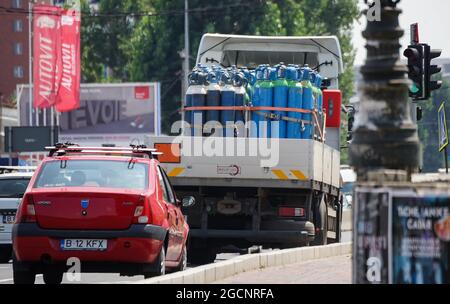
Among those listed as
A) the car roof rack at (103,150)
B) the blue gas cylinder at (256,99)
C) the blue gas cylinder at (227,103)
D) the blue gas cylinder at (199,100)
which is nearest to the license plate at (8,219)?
the blue gas cylinder at (199,100)

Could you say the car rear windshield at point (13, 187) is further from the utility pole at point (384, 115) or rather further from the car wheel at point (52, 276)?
the utility pole at point (384, 115)

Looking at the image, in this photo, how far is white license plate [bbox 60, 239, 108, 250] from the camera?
48.6ft

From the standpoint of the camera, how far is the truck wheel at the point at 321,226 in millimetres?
21844

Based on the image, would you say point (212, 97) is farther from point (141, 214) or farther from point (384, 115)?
point (384, 115)

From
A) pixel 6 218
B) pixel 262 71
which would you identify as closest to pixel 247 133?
pixel 262 71

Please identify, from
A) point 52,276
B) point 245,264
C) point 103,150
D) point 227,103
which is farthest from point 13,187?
point 245,264

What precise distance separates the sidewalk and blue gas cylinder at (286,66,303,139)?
3.63 metres

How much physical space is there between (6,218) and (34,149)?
141 feet

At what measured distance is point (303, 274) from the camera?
15.7 m

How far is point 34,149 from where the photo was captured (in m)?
65.0

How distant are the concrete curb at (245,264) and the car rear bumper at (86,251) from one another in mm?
757
